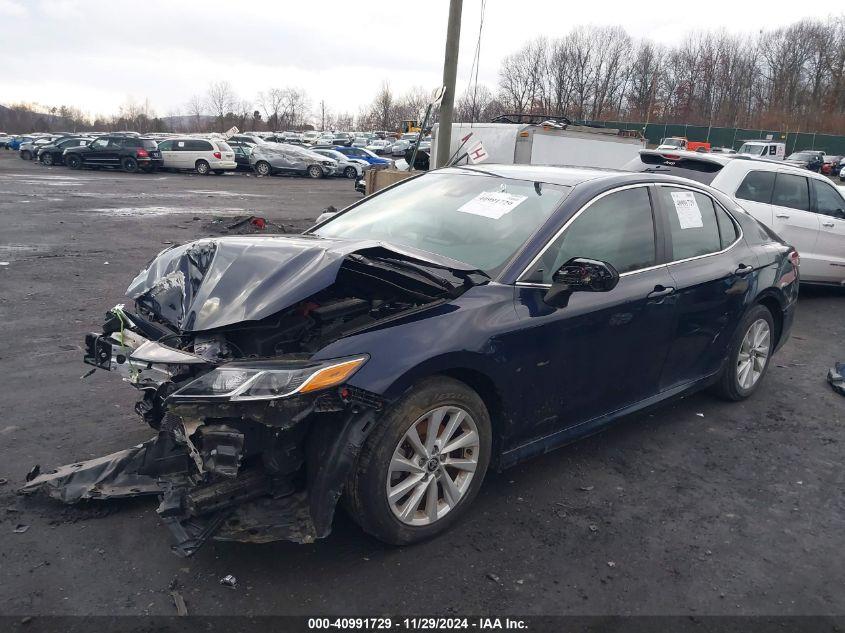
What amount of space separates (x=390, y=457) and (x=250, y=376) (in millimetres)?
707

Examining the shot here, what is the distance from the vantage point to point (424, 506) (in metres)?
3.19

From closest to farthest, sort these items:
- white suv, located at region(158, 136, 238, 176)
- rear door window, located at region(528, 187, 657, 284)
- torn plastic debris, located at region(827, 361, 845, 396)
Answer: rear door window, located at region(528, 187, 657, 284)
torn plastic debris, located at region(827, 361, 845, 396)
white suv, located at region(158, 136, 238, 176)

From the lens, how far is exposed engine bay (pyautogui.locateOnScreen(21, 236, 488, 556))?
2.72m

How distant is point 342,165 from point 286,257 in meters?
31.2

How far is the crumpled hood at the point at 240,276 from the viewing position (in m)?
3.01

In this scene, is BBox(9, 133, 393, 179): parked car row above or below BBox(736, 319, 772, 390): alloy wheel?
above

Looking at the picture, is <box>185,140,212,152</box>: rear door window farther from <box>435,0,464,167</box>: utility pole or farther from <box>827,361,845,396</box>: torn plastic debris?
<box>827,361,845,396</box>: torn plastic debris

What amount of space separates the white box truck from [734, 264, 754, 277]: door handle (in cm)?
862

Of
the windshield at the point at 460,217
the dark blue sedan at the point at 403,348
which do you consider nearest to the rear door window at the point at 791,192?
the dark blue sedan at the point at 403,348

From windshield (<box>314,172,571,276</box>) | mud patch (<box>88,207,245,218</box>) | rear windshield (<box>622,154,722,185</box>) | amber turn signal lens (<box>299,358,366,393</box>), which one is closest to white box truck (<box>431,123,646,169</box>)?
rear windshield (<box>622,154,722,185</box>)

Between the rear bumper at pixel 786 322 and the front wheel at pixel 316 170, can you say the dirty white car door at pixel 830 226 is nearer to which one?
the rear bumper at pixel 786 322

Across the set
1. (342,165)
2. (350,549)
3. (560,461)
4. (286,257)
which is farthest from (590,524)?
(342,165)

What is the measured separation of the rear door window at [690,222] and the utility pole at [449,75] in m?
7.81

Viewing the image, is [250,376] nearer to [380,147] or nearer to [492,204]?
[492,204]
